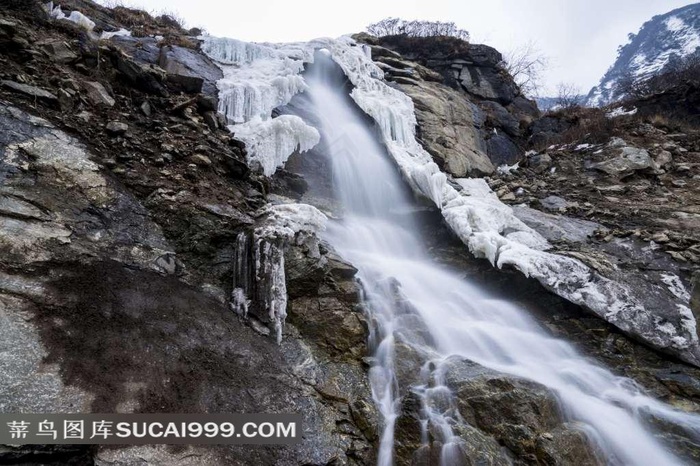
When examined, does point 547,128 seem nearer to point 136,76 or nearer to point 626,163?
point 626,163

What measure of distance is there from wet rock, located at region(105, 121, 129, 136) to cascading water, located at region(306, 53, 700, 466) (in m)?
3.58

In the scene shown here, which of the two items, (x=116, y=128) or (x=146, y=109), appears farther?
(x=146, y=109)

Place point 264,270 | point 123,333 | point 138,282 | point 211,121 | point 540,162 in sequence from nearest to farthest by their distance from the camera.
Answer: point 123,333 → point 138,282 → point 264,270 → point 211,121 → point 540,162

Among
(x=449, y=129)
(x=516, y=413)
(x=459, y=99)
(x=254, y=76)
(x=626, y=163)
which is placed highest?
(x=459, y=99)

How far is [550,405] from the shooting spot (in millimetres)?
3994

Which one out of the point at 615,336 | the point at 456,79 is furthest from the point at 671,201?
the point at 456,79

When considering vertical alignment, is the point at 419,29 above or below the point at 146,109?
above

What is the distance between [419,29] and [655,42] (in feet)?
172

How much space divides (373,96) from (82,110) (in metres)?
8.09

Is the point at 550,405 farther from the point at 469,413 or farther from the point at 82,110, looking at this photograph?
the point at 82,110

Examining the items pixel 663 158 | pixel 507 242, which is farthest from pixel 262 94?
pixel 663 158

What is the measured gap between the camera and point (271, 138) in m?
7.67

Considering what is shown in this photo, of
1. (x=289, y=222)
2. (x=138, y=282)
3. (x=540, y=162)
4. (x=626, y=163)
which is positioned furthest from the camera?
(x=540, y=162)

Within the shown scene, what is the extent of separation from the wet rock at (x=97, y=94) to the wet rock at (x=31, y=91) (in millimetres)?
616
